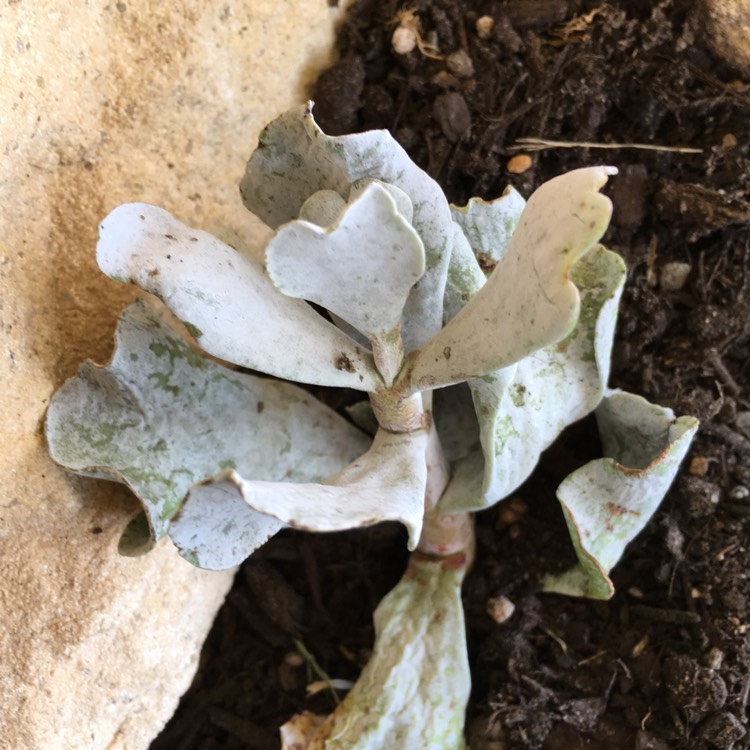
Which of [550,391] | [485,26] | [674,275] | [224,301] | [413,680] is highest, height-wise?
[224,301]

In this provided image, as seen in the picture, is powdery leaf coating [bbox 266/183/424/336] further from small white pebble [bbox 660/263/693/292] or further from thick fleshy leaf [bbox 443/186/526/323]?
small white pebble [bbox 660/263/693/292]

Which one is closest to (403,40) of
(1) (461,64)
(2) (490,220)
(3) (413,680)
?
(1) (461,64)

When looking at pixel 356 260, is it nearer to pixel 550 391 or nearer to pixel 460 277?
pixel 460 277

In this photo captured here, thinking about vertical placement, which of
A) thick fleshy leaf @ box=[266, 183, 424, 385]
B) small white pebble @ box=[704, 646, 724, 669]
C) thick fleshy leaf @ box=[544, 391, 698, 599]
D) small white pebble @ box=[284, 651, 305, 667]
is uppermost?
thick fleshy leaf @ box=[266, 183, 424, 385]

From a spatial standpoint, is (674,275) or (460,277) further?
(674,275)

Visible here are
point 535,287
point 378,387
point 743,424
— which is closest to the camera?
point 535,287

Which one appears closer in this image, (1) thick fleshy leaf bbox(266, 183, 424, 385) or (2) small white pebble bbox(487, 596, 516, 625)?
(1) thick fleshy leaf bbox(266, 183, 424, 385)

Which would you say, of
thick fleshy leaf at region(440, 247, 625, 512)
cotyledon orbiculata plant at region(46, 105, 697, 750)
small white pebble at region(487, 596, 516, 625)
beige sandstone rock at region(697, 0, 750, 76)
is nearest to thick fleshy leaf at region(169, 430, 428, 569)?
cotyledon orbiculata plant at region(46, 105, 697, 750)

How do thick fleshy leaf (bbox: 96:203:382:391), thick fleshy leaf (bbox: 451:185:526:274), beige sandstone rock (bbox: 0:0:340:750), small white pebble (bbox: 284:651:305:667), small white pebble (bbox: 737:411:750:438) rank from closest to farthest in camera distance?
thick fleshy leaf (bbox: 96:203:382:391) < beige sandstone rock (bbox: 0:0:340:750) < thick fleshy leaf (bbox: 451:185:526:274) < small white pebble (bbox: 737:411:750:438) < small white pebble (bbox: 284:651:305:667)
